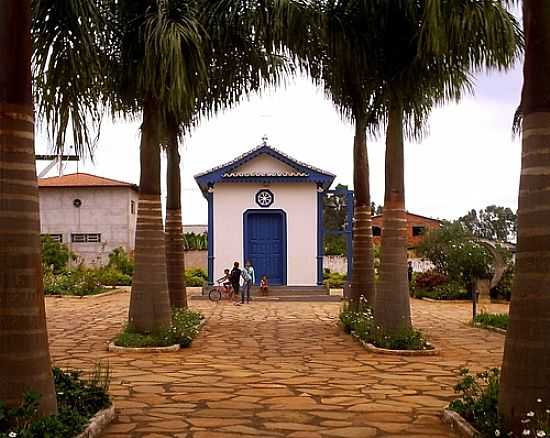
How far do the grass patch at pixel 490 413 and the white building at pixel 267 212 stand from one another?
17457 mm

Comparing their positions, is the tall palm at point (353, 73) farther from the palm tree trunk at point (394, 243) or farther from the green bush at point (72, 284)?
the green bush at point (72, 284)

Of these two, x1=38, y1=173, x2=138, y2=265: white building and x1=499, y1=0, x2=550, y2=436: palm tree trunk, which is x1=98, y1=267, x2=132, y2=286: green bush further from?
x1=499, y1=0, x2=550, y2=436: palm tree trunk

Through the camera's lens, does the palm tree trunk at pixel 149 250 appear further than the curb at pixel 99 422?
Yes

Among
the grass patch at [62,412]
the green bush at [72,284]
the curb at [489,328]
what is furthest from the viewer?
the green bush at [72,284]

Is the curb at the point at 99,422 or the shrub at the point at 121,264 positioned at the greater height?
the shrub at the point at 121,264

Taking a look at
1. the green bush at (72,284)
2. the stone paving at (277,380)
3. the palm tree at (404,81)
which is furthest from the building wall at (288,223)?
the palm tree at (404,81)

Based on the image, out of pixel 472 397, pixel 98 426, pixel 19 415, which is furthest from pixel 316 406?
pixel 19 415

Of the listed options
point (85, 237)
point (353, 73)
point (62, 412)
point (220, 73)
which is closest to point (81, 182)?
point (85, 237)

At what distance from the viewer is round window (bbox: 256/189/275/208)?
24.3 m

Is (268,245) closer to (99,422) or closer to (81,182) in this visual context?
(81,182)

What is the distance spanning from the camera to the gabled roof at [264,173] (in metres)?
24.0

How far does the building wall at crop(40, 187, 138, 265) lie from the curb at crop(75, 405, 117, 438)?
33362 millimetres

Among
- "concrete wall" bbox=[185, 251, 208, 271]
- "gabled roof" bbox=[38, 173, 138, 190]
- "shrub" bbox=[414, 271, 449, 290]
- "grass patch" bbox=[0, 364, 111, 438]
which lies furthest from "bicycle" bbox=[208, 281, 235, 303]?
"gabled roof" bbox=[38, 173, 138, 190]

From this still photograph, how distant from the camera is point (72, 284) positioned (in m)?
25.3
